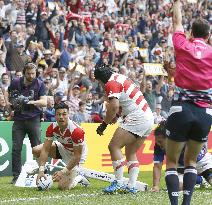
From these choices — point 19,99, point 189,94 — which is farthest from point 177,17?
point 19,99

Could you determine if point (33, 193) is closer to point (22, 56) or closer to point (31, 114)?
point (31, 114)

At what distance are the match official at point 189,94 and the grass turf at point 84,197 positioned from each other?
151 cm

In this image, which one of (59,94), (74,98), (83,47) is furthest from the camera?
(83,47)

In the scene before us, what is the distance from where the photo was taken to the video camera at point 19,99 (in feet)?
46.0

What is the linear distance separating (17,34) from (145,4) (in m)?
11.8

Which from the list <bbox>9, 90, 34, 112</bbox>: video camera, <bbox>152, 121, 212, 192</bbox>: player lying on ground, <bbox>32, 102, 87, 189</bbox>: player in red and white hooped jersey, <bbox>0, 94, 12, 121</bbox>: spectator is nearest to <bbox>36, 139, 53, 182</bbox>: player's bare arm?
<bbox>32, 102, 87, 189</bbox>: player in red and white hooped jersey

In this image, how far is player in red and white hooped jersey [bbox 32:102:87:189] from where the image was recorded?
13047 millimetres

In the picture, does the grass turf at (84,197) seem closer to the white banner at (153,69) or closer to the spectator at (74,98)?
the spectator at (74,98)

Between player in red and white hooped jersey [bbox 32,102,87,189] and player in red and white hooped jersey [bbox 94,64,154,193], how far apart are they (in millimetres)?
877

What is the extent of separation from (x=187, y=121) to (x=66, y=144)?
14.8ft

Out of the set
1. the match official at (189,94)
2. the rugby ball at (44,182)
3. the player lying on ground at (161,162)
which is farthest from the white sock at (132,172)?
the match official at (189,94)

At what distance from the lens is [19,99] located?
14.0 m

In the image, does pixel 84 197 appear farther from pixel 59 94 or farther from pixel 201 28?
pixel 59 94

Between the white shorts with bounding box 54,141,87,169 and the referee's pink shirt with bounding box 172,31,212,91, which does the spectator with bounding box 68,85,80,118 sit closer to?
the white shorts with bounding box 54,141,87,169
